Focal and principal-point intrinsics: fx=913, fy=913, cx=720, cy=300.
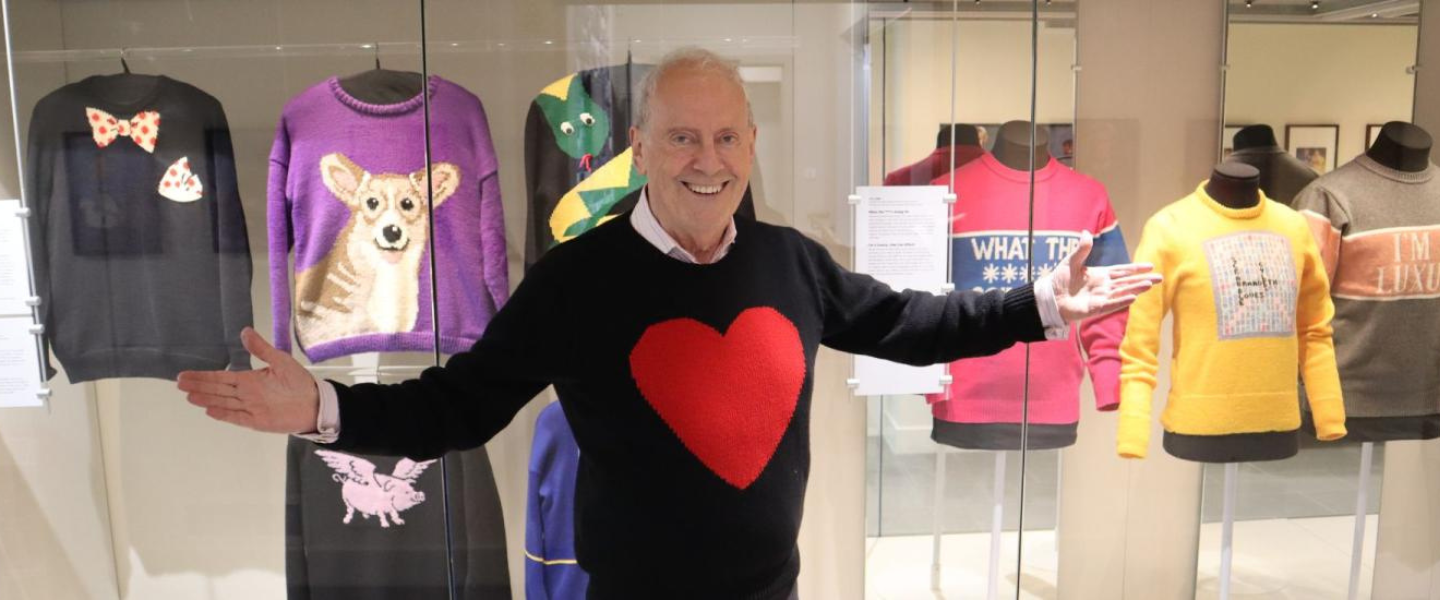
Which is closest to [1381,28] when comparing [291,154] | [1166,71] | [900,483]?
[1166,71]

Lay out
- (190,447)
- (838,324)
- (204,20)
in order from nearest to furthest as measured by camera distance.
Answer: (838,324) → (204,20) → (190,447)

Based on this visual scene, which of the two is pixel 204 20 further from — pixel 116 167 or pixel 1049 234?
pixel 1049 234

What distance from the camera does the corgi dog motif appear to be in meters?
1.77

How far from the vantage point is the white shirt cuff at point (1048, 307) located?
1.48 metres

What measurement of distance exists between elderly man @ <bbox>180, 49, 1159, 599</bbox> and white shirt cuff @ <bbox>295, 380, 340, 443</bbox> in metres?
0.05

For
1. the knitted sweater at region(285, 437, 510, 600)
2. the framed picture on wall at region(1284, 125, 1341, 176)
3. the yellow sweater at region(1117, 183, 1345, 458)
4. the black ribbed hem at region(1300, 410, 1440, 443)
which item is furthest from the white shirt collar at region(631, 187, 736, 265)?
the black ribbed hem at region(1300, 410, 1440, 443)

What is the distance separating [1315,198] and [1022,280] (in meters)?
0.72

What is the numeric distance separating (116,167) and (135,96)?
14 cm

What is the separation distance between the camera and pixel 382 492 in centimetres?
197

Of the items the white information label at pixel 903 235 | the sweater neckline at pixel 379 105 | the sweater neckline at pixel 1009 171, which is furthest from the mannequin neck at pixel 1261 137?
the sweater neckline at pixel 379 105

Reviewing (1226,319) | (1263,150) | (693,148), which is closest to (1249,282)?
(1226,319)

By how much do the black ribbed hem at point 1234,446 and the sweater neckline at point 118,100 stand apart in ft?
7.38

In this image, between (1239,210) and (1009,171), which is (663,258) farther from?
(1239,210)

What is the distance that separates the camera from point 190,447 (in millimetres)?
1823
